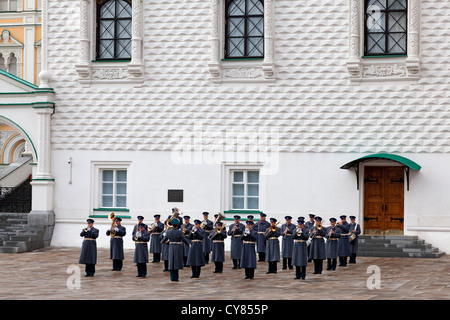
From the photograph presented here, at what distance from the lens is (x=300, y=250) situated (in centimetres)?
1967

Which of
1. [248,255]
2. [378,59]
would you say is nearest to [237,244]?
[248,255]

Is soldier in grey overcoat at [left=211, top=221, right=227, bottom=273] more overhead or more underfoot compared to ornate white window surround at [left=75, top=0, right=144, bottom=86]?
more underfoot

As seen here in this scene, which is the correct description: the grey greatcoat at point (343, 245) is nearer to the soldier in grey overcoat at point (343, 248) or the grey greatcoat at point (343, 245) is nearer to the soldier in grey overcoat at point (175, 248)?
the soldier in grey overcoat at point (343, 248)

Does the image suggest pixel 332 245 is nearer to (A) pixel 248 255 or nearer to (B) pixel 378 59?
(A) pixel 248 255

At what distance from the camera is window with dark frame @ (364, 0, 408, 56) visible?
84.5 ft

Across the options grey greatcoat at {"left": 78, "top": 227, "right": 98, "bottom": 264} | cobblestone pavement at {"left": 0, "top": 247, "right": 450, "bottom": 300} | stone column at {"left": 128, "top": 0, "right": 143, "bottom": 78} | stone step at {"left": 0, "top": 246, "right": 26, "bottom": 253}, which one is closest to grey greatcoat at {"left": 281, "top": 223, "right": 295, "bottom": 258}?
cobblestone pavement at {"left": 0, "top": 247, "right": 450, "bottom": 300}

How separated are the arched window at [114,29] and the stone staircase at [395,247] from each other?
944 centimetres

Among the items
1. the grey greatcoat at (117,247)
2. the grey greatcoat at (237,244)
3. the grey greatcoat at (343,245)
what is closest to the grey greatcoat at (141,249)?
the grey greatcoat at (117,247)

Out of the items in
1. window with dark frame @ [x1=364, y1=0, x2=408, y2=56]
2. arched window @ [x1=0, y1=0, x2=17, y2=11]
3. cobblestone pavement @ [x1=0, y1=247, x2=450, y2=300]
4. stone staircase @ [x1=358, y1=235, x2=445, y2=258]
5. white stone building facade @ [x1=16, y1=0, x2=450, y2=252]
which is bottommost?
cobblestone pavement @ [x1=0, y1=247, x2=450, y2=300]

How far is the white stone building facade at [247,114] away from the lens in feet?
83.2

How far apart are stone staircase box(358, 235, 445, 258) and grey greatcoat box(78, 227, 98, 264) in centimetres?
803

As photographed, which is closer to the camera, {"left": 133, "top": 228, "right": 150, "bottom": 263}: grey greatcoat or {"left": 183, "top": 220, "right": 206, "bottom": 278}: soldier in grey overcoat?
{"left": 183, "top": 220, "right": 206, "bottom": 278}: soldier in grey overcoat

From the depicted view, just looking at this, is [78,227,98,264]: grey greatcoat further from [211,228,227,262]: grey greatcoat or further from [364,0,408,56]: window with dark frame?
[364,0,408,56]: window with dark frame

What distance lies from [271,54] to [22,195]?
10.3m
